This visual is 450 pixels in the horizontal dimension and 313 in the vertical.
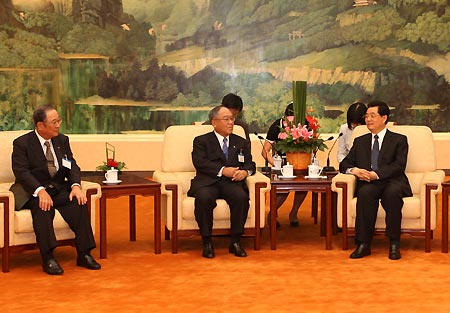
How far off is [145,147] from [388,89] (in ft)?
12.3

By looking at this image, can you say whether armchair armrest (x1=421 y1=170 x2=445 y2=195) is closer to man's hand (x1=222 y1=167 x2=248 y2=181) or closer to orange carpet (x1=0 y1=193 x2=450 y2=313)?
orange carpet (x1=0 y1=193 x2=450 y2=313)

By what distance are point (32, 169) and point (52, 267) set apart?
83 centimetres

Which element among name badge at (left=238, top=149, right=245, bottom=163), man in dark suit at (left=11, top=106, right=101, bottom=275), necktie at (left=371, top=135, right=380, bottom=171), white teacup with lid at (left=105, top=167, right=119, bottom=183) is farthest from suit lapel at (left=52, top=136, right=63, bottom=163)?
necktie at (left=371, top=135, right=380, bottom=171)

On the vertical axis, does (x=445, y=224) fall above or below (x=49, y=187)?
below

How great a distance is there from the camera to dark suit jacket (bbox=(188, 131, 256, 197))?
7094mm

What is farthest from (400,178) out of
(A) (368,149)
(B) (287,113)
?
(B) (287,113)

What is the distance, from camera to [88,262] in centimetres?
636

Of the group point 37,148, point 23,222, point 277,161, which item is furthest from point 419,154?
point 23,222

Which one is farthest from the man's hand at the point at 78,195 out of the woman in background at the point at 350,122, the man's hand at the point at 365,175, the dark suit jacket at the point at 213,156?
the woman in background at the point at 350,122

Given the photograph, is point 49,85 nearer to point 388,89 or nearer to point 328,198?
point 388,89

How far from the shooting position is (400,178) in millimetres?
7020

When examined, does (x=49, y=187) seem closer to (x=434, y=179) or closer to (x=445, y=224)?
(x=434, y=179)

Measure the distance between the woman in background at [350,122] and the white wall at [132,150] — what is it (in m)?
4.57

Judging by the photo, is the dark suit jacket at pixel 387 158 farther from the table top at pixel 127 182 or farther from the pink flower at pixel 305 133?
the table top at pixel 127 182
